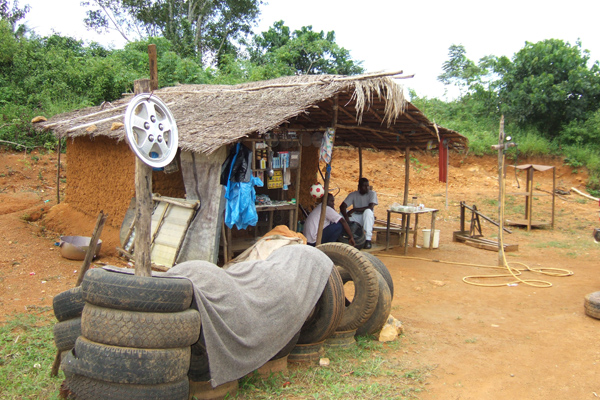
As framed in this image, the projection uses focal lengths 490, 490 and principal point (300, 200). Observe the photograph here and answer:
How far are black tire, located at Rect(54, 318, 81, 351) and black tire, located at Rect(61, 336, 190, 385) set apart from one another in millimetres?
465

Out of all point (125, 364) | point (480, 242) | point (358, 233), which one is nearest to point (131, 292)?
point (125, 364)

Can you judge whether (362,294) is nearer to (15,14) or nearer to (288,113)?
(288,113)

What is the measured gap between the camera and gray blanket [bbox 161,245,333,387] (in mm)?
3818

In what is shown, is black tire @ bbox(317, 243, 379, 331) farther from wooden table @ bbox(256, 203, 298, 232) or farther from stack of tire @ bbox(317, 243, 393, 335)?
wooden table @ bbox(256, 203, 298, 232)

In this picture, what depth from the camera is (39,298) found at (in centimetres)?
644

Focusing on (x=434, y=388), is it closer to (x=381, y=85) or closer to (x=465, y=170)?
(x=381, y=85)

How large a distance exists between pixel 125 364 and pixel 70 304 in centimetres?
99

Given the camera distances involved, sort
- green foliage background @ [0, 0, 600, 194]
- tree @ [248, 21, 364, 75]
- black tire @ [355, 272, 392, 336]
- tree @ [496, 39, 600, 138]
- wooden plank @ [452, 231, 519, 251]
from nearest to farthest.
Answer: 1. black tire @ [355, 272, 392, 336]
2. wooden plank @ [452, 231, 519, 251]
3. green foliage background @ [0, 0, 600, 194]
4. tree @ [496, 39, 600, 138]
5. tree @ [248, 21, 364, 75]

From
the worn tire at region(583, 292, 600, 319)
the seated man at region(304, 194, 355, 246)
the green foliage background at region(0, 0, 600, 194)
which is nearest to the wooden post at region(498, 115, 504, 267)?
the worn tire at region(583, 292, 600, 319)

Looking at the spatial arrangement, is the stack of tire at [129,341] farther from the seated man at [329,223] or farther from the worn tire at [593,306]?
the seated man at [329,223]

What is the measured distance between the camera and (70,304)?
4016mm

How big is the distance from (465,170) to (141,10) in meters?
17.3

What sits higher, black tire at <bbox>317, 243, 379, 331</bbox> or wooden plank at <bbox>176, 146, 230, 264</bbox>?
wooden plank at <bbox>176, 146, 230, 264</bbox>

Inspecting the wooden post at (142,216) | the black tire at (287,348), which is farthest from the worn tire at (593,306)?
the wooden post at (142,216)
